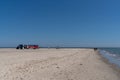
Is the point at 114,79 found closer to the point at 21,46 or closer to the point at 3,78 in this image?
the point at 3,78

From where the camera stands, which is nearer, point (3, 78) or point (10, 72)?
point (3, 78)

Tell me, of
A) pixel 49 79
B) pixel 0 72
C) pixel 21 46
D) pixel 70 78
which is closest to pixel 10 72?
pixel 0 72

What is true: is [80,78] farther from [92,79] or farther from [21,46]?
[21,46]

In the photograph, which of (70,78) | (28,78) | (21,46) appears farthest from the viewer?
(21,46)

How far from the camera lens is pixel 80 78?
13.5m

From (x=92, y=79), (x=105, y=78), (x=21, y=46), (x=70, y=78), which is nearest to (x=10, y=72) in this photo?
(x=70, y=78)

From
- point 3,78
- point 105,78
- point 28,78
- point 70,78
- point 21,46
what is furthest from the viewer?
point 21,46

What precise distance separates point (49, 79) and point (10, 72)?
9.50ft

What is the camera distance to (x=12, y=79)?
38.1 feet

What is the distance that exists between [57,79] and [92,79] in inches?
104

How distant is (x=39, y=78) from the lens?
12797mm

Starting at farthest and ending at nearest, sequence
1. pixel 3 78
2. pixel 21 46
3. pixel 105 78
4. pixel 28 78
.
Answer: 1. pixel 21 46
2. pixel 105 78
3. pixel 28 78
4. pixel 3 78

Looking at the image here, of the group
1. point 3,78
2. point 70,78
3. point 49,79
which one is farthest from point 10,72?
point 70,78

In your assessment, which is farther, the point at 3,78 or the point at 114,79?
the point at 114,79
